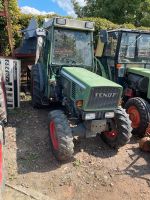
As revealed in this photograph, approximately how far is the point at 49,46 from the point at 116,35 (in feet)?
5.53

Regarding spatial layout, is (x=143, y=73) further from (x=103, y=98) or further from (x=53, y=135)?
(x=53, y=135)

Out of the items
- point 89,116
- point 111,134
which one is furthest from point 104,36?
A: point 89,116

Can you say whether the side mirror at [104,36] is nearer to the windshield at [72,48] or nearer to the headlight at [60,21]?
the windshield at [72,48]

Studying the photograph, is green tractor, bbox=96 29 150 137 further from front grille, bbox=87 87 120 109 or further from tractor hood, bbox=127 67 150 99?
front grille, bbox=87 87 120 109

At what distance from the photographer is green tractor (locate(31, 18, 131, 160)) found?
211 inches

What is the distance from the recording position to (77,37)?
7.05 metres

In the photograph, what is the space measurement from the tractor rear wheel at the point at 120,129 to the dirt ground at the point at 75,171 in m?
0.27

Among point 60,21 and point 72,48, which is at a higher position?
point 60,21

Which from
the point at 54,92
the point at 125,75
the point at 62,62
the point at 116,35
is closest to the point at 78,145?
the point at 54,92

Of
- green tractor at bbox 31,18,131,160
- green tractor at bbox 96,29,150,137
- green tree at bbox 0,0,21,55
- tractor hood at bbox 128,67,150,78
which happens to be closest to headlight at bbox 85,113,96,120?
green tractor at bbox 31,18,131,160

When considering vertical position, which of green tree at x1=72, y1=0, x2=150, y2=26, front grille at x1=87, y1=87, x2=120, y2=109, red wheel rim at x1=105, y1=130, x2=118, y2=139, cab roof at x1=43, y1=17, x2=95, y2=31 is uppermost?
green tree at x1=72, y1=0, x2=150, y2=26

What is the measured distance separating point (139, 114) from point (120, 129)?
1.03 metres

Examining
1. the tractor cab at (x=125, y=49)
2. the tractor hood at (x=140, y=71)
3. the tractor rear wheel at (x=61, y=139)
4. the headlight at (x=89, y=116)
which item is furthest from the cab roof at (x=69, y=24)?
the headlight at (x=89, y=116)

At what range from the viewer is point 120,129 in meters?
5.77
